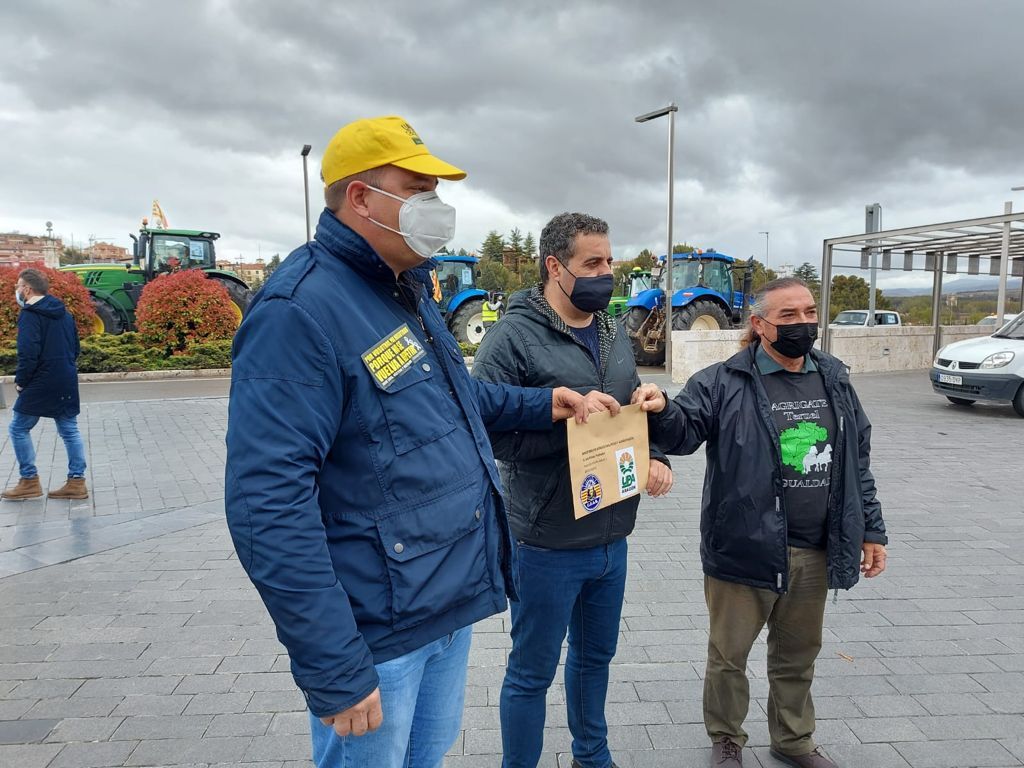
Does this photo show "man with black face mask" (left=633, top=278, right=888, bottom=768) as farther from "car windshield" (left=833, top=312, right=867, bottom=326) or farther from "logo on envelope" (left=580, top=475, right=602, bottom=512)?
"car windshield" (left=833, top=312, right=867, bottom=326)

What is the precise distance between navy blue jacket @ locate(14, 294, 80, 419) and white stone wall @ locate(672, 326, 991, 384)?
1091 centimetres

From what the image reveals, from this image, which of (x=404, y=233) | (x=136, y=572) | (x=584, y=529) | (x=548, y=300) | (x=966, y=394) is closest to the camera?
(x=404, y=233)

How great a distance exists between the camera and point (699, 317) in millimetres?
17234

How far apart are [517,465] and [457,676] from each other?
0.78 m

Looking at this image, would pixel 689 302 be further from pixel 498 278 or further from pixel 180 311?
pixel 498 278

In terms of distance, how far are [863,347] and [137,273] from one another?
62.1ft

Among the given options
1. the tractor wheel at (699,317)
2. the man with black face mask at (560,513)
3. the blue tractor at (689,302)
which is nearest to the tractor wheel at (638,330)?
the blue tractor at (689,302)

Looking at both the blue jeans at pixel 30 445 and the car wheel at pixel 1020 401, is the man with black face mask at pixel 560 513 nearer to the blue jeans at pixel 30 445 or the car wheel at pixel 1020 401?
the blue jeans at pixel 30 445

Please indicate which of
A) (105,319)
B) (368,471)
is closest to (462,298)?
(105,319)

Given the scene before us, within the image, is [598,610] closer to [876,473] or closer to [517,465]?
[517,465]

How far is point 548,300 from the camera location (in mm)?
2502

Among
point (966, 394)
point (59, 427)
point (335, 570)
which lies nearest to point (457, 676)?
point (335, 570)

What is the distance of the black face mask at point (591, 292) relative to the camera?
7.91 ft

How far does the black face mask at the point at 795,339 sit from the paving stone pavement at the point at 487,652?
1568 mm
